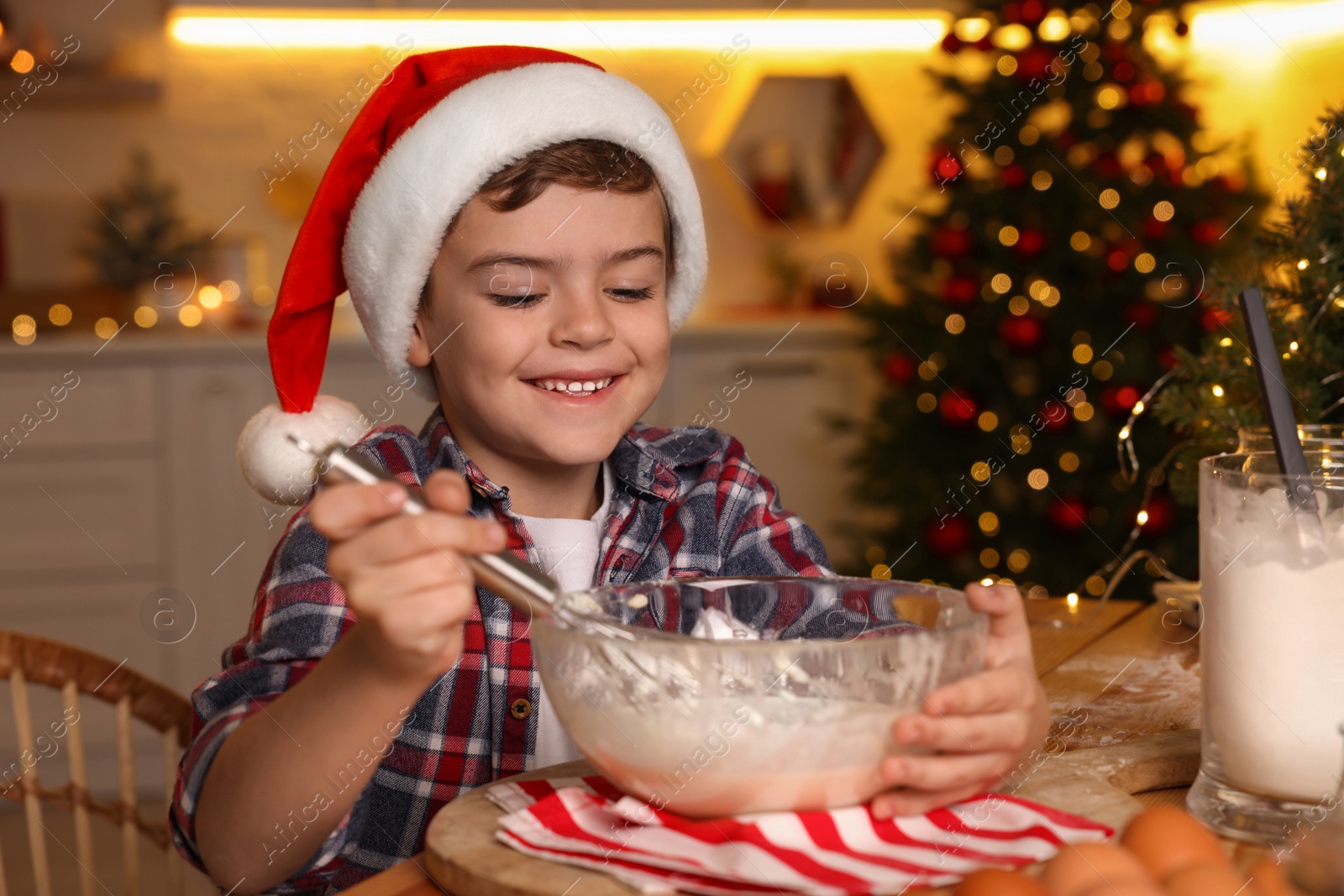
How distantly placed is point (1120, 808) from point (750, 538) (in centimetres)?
49

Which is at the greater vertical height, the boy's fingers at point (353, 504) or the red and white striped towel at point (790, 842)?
the boy's fingers at point (353, 504)

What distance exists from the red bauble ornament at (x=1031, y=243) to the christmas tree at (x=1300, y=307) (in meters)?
1.54

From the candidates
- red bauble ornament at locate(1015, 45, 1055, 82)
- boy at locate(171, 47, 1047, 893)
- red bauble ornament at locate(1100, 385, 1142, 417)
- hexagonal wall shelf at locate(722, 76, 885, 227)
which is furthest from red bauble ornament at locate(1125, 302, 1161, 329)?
boy at locate(171, 47, 1047, 893)

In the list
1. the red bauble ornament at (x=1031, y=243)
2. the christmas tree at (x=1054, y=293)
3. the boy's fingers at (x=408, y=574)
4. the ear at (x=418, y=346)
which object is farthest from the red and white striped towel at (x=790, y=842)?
the red bauble ornament at (x=1031, y=243)

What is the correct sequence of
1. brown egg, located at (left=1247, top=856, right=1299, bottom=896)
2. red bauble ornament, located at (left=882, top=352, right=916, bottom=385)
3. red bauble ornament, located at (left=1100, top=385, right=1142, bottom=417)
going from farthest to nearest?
red bauble ornament, located at (left=882, top=352, right=916, bottom=385) < red bauble ornament, located at (left=1100, top=385, right=1142, bottom=417) < brown egg, located at (left=1247, top=856, right=1299, bottom=896)

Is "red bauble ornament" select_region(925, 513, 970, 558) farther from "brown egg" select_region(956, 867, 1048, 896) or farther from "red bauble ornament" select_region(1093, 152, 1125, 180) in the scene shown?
"brown egg" select_region(956, 867, 1048, 896)

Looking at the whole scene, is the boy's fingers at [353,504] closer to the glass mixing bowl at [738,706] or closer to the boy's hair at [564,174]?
the glass mixing bowl at [738,706]

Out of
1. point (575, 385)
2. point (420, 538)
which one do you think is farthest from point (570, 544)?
point (420, 538)

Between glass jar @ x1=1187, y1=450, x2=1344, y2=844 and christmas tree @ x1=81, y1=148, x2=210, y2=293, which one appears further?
christmas tree @ x1=81, y1=148, x2=210, y2=293

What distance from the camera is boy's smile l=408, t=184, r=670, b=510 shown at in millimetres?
909

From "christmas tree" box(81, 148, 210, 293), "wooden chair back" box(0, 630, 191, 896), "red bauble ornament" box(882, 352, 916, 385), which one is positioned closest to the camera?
"wooden chair back" box(0, 630, 191, 896)

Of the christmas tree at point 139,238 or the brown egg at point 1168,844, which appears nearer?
the brown egg at point 1168,844

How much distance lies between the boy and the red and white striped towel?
0.20 meters

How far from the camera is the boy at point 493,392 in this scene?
0.80 meters
